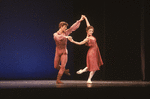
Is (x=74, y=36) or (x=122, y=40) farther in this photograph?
(x=74, y=36)

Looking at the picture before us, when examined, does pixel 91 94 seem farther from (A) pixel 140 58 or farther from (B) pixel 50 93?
(A) pixel 140 58

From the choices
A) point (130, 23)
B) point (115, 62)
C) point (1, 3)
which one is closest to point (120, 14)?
point (130, 23)

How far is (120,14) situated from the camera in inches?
267

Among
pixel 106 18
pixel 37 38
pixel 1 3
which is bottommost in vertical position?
pixel 37 38

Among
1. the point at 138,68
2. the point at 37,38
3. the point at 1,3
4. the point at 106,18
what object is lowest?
the point at 138,68

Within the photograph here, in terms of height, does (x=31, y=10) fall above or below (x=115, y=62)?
above

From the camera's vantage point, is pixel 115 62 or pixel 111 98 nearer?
pixel 111 98

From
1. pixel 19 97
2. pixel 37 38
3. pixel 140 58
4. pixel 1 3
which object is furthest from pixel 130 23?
pixel 19 97

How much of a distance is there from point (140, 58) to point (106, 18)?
1440 millimetres

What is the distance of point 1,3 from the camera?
6.87 meters

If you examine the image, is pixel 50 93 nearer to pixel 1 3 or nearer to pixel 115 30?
pixel 115 30

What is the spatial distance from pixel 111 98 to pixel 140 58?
3631mm

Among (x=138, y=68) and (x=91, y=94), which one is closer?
(x=91, y=94)

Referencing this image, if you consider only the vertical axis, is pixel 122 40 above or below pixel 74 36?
below
